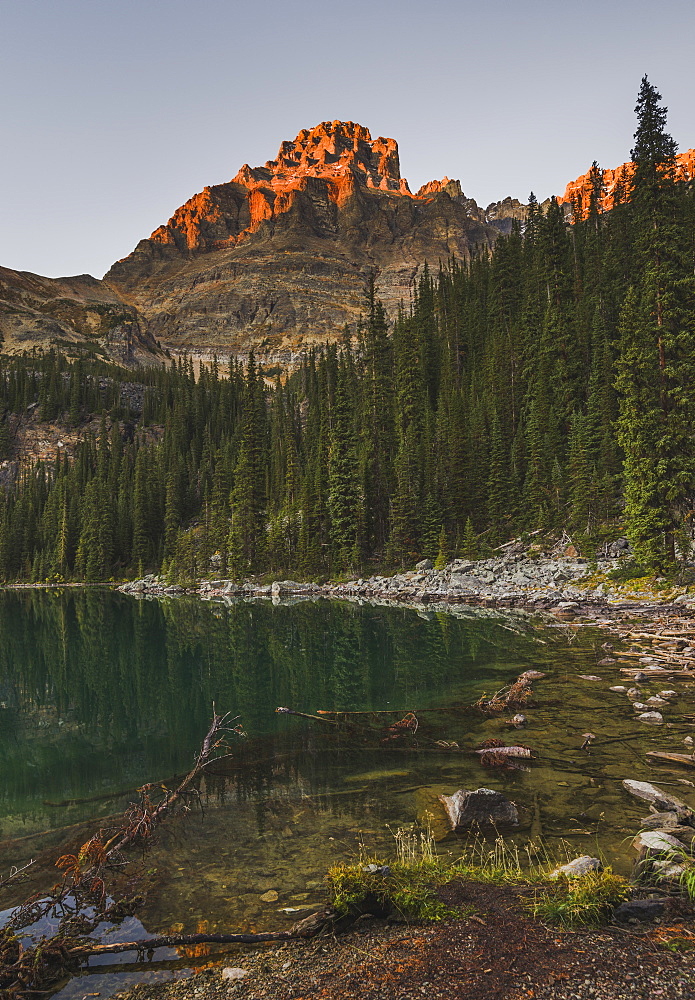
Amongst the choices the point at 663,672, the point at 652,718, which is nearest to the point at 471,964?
the point at 652,718

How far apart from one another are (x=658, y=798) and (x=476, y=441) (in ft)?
185

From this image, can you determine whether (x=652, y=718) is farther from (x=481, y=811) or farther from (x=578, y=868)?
(x=578, y=868)

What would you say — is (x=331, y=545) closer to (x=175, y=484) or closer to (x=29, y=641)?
(x=29, y=641)

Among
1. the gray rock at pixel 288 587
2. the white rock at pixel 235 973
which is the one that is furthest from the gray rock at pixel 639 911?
the gray rock at pixel 288 587

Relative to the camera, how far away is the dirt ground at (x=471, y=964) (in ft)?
15.9

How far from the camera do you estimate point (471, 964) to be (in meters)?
5.26

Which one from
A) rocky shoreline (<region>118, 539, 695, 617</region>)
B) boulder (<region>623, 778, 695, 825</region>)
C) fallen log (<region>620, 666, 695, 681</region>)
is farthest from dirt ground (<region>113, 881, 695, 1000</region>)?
rocky shoreline (<region>118, 539, 695, 617</region>)

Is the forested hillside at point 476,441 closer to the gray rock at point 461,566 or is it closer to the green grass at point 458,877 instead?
the gray rock at point 461,566

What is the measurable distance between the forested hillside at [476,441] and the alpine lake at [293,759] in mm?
17216

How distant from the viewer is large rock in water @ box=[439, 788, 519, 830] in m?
9.29

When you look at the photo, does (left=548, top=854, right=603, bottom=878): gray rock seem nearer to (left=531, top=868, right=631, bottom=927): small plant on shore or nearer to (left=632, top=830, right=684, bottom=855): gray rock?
(left=531, top=868, right=631, bottom=927): small plant on shore

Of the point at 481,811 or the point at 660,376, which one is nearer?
the point at 481,811

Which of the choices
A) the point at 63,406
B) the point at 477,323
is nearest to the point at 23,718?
the point at 477,323

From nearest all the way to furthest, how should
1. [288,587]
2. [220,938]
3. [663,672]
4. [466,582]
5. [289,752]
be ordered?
1. [220,938]
2. [289,752]
3. [663,672]
4. [466,582]
5. [288,587]
